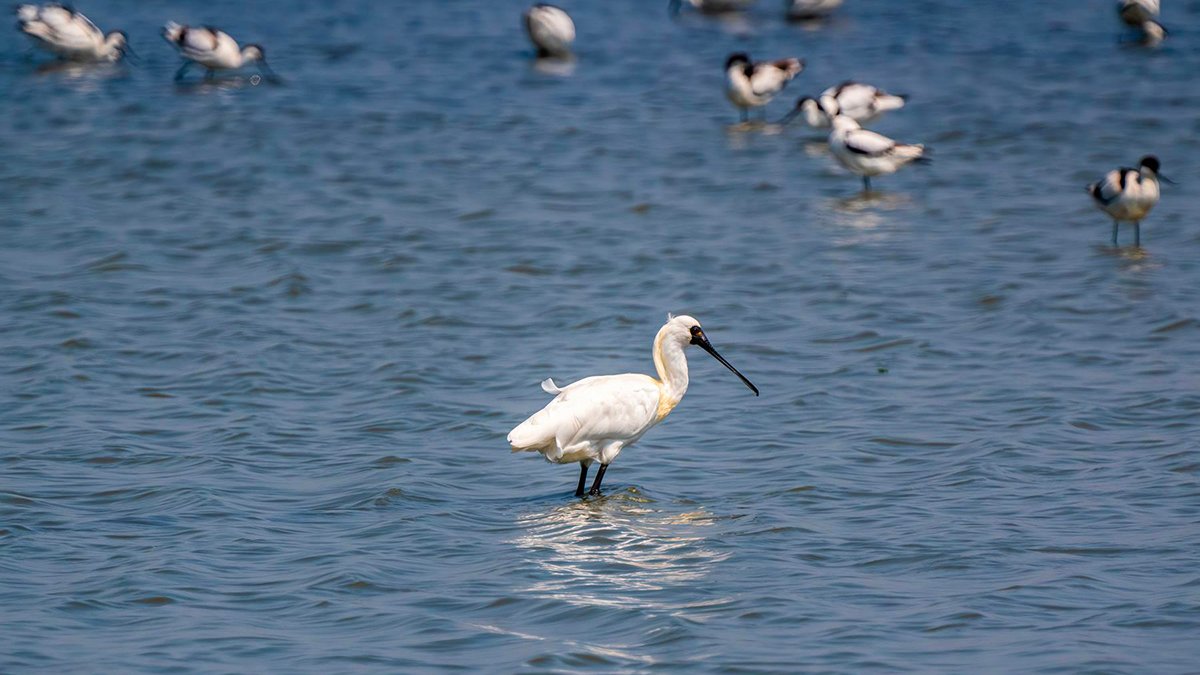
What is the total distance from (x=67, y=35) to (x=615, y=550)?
692 inches

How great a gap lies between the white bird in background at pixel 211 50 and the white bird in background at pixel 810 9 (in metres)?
8.77

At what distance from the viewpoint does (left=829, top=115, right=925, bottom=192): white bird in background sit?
17.2 m

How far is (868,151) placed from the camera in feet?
56.4

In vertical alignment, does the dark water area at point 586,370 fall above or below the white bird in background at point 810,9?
below

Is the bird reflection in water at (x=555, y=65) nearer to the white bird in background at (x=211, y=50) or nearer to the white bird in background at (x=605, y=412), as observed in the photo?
the white bird in background at (x=211, y=50)

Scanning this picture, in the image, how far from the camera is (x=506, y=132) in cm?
1959

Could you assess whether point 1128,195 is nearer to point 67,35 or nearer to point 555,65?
point 555,65

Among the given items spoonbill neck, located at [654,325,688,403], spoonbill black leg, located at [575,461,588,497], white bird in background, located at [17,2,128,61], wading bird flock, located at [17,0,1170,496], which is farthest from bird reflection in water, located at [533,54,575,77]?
spoonbill black leg, located at [575,461,588,497]

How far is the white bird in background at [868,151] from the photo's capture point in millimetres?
17219

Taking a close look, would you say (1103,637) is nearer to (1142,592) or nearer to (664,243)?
(1142,592)

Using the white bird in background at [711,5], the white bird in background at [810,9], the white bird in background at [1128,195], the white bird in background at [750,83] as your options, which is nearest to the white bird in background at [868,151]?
the white bird in background at [1128,195]

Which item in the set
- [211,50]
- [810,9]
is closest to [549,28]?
[211,50]

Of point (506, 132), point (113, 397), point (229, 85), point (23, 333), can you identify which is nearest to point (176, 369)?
point (113, 397)

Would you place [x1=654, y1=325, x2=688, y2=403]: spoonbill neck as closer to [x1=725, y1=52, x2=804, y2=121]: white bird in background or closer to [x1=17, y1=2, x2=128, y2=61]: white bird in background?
[x1=725, y1=52, x2=804, y2=121]: white bird in background
